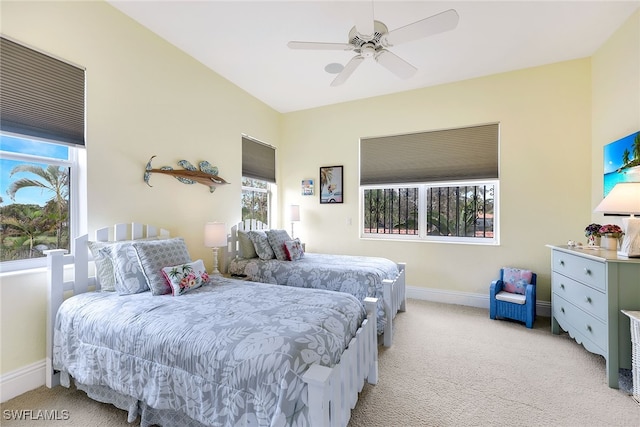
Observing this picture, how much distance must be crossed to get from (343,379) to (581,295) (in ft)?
7.45

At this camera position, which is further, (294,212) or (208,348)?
(294,212)

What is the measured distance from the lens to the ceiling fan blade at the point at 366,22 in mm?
1770

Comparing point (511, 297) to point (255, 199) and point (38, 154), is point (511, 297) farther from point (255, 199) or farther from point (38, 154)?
point (38, 154)

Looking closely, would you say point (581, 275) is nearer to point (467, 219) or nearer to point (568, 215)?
point (568, 215)

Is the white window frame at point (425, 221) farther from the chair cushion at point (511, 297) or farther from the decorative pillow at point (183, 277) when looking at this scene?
the decorative pillow at point (183, 277)

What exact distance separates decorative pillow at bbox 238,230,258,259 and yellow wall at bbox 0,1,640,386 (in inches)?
15.2

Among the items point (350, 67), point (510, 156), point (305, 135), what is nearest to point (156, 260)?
point (350, 67)

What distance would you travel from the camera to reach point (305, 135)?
4.72 meters

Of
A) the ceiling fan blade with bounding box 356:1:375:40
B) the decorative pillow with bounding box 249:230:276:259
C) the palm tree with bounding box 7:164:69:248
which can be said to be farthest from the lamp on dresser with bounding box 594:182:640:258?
the palm tree with bounding box 7:164:69:248

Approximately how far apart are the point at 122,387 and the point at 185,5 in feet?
9.71

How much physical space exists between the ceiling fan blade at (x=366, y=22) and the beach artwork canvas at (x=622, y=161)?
244 centimetres

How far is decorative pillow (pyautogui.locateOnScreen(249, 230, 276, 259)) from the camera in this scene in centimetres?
341

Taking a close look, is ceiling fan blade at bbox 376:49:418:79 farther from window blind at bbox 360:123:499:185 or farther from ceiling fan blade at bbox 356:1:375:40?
window blind at bbox 360:123:499:185

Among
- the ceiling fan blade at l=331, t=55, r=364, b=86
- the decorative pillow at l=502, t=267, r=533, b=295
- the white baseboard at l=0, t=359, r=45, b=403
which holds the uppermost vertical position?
the ceiling fan blade at l=331, t=55, r=364, b=86
